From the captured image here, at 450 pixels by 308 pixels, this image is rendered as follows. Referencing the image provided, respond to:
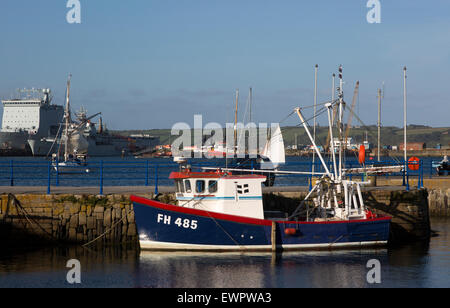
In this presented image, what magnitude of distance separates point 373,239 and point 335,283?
5.75 m

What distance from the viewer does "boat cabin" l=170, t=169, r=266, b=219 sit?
22.8 m

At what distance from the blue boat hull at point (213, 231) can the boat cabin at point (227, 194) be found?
63 centimetres

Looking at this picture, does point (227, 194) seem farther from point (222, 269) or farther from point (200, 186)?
point (222, 269)

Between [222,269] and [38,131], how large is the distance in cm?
16595

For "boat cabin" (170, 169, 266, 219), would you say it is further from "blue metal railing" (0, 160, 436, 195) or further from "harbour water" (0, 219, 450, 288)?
"harbour water" (0, 219, 450, 288)

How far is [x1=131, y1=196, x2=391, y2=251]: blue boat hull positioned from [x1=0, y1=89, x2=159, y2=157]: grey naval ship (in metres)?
147

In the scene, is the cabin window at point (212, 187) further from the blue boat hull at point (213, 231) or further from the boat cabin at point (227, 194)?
the blue boat hull at point (213, 231)

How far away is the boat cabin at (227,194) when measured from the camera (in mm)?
22750

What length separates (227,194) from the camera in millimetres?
22797

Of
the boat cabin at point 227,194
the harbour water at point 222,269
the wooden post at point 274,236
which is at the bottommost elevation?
the harbour water at point 222,269

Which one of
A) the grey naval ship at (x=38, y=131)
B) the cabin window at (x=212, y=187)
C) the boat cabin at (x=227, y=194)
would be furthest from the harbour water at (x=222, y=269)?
the grey naval ship at (x=38, y=131)

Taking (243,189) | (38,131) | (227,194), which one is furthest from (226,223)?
(38,131)

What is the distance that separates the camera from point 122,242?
2481cm
